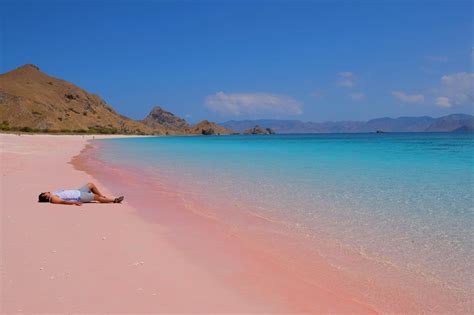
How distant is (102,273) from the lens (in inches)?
199

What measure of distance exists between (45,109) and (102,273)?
514ft

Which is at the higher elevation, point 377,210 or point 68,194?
point 68,194

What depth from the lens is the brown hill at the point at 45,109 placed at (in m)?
125

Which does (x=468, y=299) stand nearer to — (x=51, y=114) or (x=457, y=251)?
(x=457, y=251)

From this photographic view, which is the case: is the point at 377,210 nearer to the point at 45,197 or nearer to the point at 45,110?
the point at 45,197

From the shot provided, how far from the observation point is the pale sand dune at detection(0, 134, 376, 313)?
4.23 meters

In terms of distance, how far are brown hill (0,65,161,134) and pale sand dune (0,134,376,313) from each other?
109 metres

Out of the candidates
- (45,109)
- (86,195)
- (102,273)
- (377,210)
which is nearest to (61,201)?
(86,195)

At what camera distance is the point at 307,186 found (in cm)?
1430

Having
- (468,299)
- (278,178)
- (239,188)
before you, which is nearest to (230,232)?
(468,299)

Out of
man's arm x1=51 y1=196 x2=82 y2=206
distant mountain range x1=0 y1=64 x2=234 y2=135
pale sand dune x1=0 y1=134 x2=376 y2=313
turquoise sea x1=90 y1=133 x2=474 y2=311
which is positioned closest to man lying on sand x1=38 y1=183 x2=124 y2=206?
man's arm x1=51 y1=196 x2=82 y2=206

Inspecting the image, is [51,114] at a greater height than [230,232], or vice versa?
[51,114]

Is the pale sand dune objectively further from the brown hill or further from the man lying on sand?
the brown hill

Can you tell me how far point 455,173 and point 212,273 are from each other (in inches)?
667
